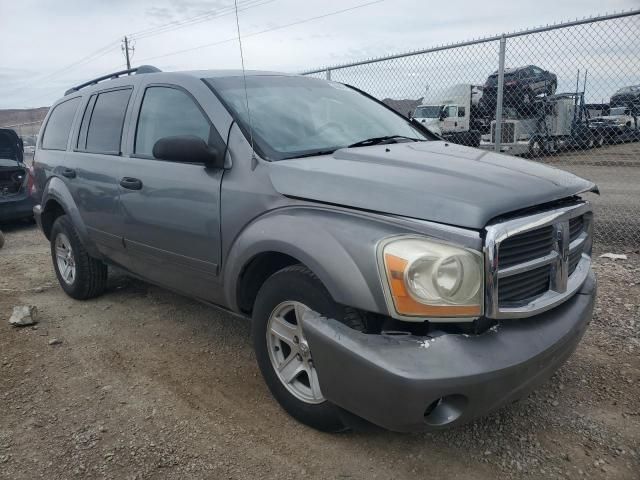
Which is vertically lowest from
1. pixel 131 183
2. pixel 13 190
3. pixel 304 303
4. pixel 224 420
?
pixel 224 420

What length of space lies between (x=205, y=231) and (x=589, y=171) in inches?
384

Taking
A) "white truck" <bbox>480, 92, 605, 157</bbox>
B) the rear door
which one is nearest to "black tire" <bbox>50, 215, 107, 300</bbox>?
the rear door

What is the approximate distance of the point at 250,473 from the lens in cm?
246

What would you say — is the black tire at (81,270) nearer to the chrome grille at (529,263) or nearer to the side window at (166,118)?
the side window at (166,118)

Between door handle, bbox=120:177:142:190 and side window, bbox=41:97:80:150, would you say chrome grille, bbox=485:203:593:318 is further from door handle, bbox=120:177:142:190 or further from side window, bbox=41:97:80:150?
side window, bbox=41:97:80:150

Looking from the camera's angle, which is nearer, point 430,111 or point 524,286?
point 524,286

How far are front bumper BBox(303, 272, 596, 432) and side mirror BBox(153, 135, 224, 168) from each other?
3.81 ft

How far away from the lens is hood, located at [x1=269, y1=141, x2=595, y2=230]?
2197 millimetres

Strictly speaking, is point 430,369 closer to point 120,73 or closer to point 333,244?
point 333,244

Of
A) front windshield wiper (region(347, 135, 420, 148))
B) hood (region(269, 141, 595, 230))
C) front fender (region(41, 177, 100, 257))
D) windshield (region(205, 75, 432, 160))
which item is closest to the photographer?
hood (region(269, 141, 595, 230))

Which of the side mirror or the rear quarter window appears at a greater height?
the rear quarter window

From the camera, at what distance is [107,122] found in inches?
167

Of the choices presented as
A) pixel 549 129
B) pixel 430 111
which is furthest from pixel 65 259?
pixel 430 111

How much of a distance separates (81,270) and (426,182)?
3.49m
